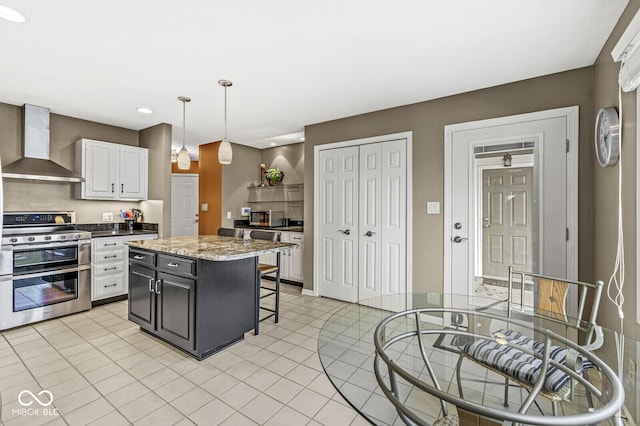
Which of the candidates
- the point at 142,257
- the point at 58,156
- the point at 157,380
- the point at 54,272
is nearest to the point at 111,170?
the point at 58,156

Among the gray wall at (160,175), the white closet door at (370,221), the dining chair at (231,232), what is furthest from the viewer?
the gray wall at (160,175)

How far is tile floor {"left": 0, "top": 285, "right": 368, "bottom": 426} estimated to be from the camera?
5.93 feet

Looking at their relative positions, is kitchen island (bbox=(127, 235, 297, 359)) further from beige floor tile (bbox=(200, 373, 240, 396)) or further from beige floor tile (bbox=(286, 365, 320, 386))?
beige floor tile (bbox=(286, 365, 320, 386))

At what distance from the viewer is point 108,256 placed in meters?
3.79

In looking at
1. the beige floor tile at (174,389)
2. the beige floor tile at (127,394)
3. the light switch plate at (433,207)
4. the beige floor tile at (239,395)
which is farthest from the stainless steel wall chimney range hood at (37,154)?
the light switch plate at (433,207)

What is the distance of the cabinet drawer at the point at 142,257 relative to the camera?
8.89 feet

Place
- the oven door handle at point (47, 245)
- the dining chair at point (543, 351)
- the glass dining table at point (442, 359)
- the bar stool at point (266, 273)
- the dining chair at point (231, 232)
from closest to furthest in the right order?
the glass dining table at point (442, 359), the dining chair at point (543, 351), the bar stool at point (266, 273), the oven door handle at point (47, 245), the dining chair at point (231, 232)

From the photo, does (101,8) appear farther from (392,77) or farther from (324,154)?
(324,154)

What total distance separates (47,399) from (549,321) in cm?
309

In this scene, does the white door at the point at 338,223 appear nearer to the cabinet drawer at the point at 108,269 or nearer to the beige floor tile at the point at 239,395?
the beige floor tile at the point at 239,395

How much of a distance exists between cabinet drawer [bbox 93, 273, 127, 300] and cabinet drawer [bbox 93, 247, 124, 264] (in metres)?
0.19

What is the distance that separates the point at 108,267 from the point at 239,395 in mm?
2789

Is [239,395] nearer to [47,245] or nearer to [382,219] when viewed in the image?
[382,219]

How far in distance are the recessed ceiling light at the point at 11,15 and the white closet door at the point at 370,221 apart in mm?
3055
